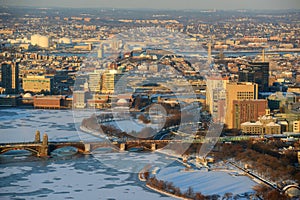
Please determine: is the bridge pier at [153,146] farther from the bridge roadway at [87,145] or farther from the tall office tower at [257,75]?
the tall office tower at [257,75]

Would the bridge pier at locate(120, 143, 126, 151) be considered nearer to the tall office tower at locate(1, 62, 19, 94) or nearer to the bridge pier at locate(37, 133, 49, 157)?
the bridge pier at locate(37, 133, 49, 157)

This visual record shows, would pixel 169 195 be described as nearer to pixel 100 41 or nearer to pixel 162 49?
pixel 162 49

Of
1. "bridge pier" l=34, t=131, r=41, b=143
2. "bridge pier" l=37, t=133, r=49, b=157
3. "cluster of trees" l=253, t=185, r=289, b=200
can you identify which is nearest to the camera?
"cluster of trees" l=253, t=185, r=289, b=200

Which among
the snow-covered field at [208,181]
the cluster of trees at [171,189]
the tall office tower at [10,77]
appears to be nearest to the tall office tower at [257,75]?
the tall office tower at [10,77]

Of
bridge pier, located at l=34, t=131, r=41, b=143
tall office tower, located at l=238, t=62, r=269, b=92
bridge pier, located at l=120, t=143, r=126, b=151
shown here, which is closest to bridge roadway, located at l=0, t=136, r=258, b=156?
bridge pier, located at l=120, t=143, r=126, b=151

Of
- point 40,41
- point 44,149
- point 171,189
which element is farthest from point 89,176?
point 40,41

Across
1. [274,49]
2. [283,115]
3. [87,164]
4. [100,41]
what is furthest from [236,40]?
[87,164]

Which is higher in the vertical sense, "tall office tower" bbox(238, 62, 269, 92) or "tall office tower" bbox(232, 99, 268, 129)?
Answer: "tall office tower" bbox(238, 62, 269, 92)
